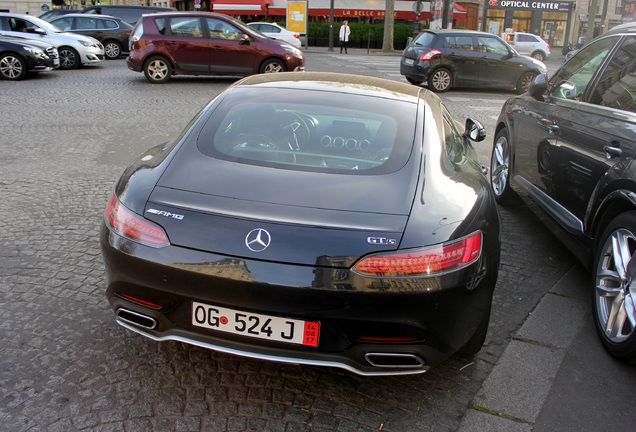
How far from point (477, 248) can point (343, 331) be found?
714mm

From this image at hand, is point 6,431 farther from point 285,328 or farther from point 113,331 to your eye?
point 285,328

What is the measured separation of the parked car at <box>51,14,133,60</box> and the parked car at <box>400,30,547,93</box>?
11.4m

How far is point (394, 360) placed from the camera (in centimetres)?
251

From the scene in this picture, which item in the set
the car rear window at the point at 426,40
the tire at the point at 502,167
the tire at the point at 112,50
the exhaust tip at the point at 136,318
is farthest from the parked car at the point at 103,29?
the exhaust tip at the point at 136,318

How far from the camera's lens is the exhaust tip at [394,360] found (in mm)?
2473

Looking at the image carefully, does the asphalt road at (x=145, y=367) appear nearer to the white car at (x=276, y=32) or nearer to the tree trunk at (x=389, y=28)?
the white car at (x=276, y=32)

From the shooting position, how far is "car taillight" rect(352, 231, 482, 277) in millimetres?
2371

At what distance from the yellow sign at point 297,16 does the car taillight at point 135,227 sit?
34977 mm

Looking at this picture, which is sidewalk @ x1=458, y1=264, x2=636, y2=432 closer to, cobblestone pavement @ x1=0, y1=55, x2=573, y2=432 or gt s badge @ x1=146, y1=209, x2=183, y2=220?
cobblestone pavement @ x1=0, y1=55, x2=573, y2=432

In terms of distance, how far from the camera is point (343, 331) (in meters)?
2.42

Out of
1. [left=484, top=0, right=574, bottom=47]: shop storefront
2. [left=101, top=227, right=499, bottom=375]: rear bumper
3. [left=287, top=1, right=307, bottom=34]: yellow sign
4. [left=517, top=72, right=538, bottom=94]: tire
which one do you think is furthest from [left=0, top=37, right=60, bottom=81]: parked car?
[left=484, top=0, right=574, bottom=47]: shop storefront

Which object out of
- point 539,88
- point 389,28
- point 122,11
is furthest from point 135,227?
A: point 389,28

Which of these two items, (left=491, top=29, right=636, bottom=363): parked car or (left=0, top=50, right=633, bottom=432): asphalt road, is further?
(left=491, top=29, right=636, bottom=363): parked car

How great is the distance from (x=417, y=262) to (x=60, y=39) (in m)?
17.6
